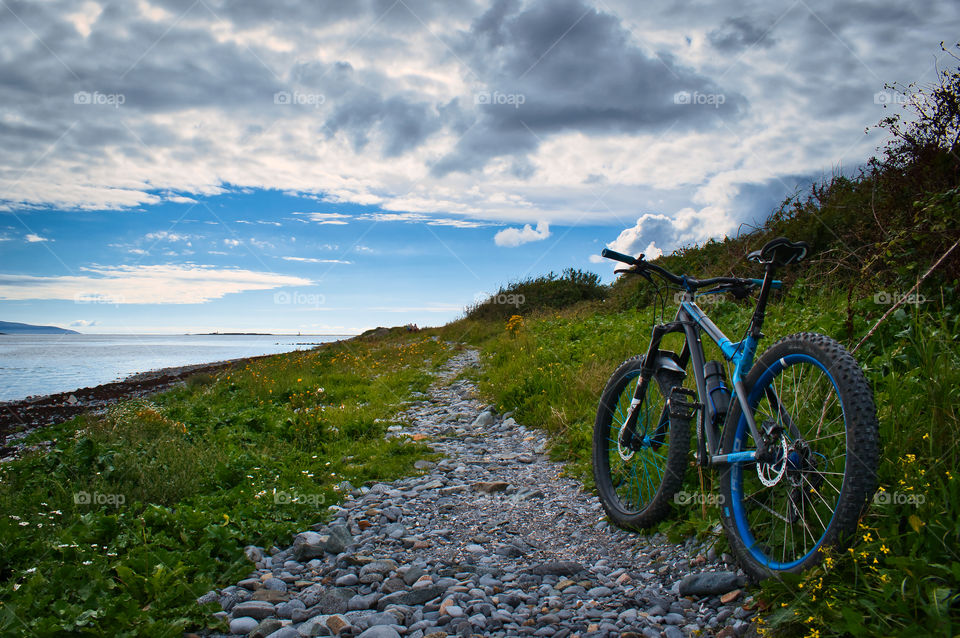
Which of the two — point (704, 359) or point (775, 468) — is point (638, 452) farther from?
point (775, 468)

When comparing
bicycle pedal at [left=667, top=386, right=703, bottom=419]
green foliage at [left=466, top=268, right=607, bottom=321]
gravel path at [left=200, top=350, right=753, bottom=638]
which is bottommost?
gravel path at [left=200, top=350, right=753, bottom=638]

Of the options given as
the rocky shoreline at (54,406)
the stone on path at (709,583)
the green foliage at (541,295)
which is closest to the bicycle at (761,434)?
the stone on path at (709,583)

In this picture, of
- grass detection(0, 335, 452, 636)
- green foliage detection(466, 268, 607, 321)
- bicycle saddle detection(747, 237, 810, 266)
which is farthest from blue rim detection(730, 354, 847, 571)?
green foliage detection(466, 268, 607, 321)

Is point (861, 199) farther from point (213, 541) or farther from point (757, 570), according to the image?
point (213, 541)

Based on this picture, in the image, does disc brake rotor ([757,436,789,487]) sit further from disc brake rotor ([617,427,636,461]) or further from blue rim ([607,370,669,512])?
disc brake rotor ([617,427,636,461])

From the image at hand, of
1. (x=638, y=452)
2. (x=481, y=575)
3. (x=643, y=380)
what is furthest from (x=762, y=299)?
(x=481, y=575)

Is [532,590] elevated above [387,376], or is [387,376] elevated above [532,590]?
[387,376]

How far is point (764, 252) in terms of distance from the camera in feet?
11.1

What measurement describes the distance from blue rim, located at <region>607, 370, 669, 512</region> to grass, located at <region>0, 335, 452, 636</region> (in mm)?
2756

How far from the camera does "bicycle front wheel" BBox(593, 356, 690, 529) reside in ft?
13.1

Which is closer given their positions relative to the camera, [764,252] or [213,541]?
[764,252]

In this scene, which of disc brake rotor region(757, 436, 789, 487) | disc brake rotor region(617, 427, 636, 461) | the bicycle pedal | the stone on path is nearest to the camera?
disc brake rotor region(757, 436, 789, 487)

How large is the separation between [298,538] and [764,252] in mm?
4144

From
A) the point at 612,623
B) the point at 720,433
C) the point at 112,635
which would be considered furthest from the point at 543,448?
the point at 112,635
